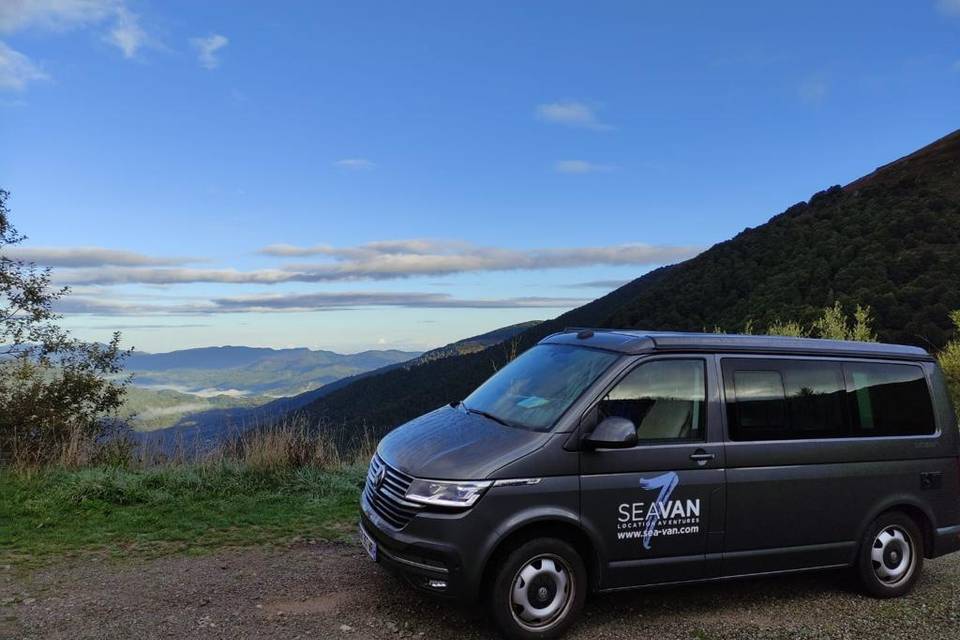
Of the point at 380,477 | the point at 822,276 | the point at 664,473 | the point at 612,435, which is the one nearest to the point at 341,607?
the point at 380,477

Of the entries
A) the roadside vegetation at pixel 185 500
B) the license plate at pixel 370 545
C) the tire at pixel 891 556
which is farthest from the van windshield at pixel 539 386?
the tire at pixel 891 556

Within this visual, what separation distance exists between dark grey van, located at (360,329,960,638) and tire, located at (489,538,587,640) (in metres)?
0.01

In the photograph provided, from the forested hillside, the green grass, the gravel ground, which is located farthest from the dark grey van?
the forested hillside

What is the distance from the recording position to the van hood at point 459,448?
4109 millimetres

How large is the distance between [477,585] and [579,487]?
86 centimetres

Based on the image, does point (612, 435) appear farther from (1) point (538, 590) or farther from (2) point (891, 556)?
(2) point (891, 556)

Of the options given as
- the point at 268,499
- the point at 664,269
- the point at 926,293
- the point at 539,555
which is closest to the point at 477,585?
the point at 539,555

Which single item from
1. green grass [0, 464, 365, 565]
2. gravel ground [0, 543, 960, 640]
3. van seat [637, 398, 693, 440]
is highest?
van seat [637, 398, 693, 440]

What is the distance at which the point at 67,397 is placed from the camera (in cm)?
1302

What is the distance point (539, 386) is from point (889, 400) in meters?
2.83

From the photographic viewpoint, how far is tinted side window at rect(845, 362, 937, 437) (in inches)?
203

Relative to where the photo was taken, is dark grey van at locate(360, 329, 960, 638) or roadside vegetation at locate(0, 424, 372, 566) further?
roadside vegetation at locate(0, 424, 372, 566)

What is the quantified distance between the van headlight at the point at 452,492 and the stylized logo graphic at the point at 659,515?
0.97 m

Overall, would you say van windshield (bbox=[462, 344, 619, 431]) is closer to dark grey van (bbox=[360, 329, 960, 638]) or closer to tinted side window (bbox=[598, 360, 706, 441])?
dark grey van (bbox=[360, 329, 960, 638])
